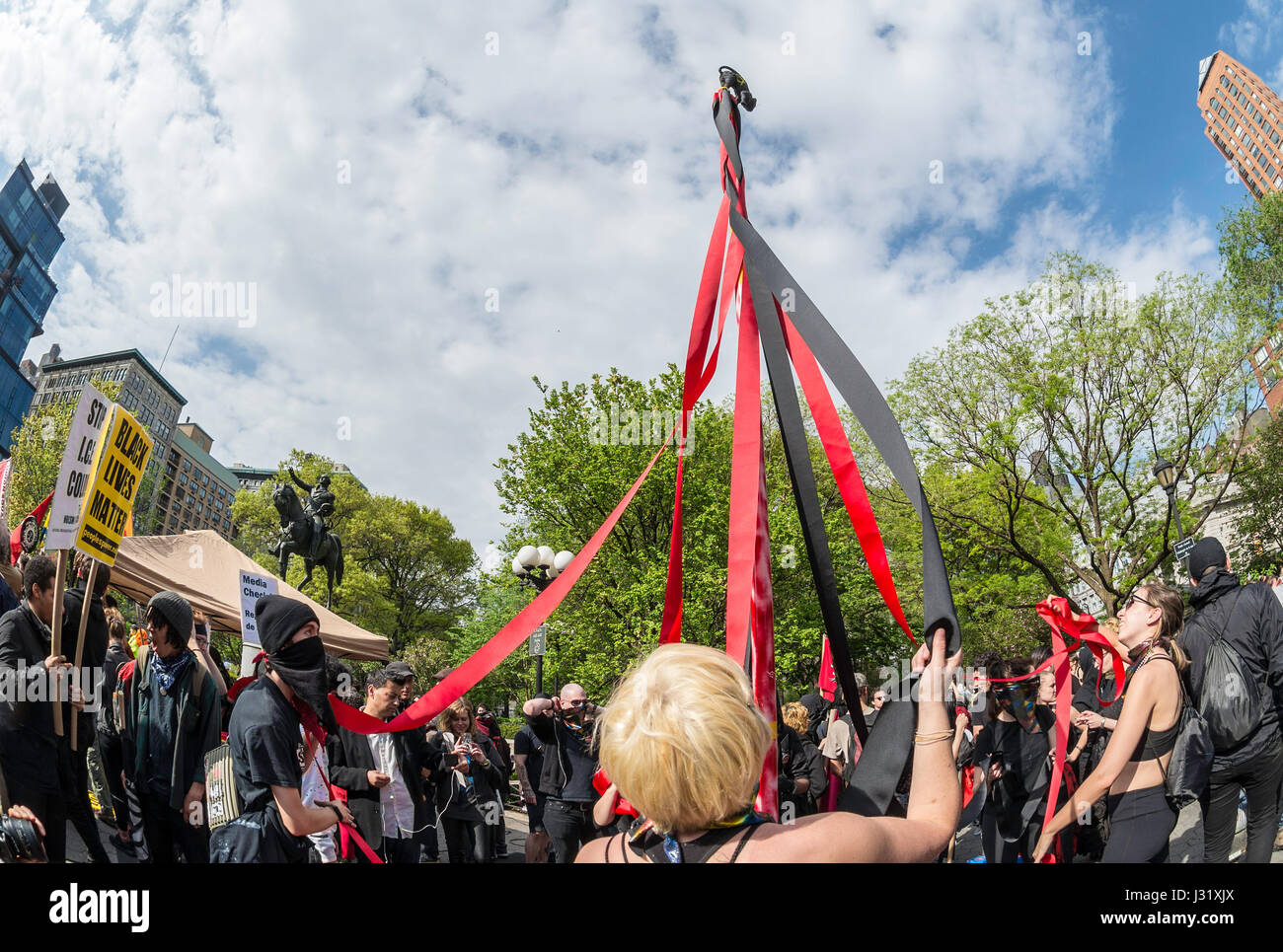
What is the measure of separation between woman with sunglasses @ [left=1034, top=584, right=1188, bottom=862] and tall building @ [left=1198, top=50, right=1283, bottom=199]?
11493 cm

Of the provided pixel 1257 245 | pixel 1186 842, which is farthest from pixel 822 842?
pixel 1257 245

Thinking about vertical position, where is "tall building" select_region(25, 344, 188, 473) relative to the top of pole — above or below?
above

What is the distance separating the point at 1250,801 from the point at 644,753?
13.6ft

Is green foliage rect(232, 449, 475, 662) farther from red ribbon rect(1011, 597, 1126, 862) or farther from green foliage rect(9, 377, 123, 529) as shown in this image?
red ribbon rect(1011, 597, 1126, 862)

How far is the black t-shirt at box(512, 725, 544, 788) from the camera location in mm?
7605

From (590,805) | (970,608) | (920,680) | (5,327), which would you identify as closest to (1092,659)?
(590,805)

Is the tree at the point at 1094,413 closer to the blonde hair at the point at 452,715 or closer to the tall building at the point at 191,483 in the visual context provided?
the blonde hair at the point at 452,715

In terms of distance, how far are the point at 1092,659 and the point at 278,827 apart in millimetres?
6737

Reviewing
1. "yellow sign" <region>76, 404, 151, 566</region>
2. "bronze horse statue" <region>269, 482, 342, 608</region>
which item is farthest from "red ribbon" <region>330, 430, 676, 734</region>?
"bronze horse statue" <region>269, 482, 342, 608</region>

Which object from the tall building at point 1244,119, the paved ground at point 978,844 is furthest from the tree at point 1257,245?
the tall building at point 1244,119

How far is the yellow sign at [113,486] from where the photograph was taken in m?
4.45

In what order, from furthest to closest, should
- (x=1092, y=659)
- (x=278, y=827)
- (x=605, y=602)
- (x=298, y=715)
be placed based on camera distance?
(x=605, y=602) < (x=1092, y=659) < (x=298, y=715) < (x=278, y=827)
